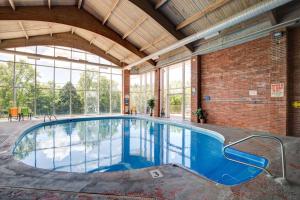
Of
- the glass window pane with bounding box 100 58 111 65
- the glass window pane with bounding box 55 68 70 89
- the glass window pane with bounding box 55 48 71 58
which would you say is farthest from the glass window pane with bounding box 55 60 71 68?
the glass window pane with bounding box 100 58 111 65

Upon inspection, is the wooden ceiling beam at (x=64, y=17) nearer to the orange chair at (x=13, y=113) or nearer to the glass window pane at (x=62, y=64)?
the glass window pane at (x=62, y=64)

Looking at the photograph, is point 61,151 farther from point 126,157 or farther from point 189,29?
point 189,29

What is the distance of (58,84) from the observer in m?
12.2

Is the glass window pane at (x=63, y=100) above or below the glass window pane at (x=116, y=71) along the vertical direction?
below

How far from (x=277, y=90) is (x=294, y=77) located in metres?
0.65

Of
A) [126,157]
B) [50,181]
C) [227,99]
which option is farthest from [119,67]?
[50,181]

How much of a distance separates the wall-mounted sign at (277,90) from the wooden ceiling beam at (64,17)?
833 cm

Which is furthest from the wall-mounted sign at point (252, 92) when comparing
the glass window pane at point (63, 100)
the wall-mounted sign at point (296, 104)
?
the glass window pane at point (63, 100)

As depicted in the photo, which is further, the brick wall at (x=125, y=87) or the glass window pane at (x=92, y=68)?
the brick wall at (x=125, y=87)

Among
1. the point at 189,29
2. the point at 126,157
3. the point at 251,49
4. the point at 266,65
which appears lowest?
the point at 126,157

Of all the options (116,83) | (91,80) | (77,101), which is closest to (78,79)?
(91,80)

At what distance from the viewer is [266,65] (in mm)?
6316

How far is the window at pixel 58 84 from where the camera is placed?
10.6 meters

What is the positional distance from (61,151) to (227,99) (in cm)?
718
